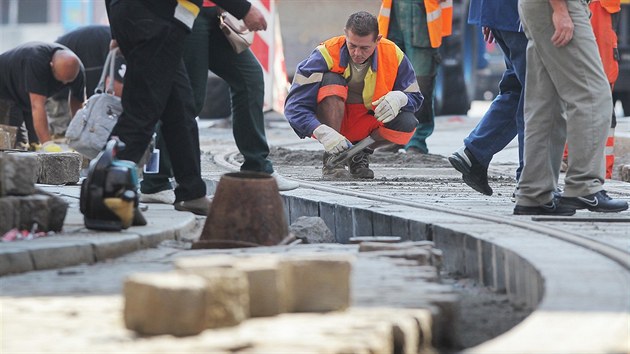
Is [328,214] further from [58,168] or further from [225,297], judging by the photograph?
[225,297]

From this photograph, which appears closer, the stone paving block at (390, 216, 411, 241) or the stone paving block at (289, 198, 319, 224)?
the stone paving block at (390, 216, 411, 241)

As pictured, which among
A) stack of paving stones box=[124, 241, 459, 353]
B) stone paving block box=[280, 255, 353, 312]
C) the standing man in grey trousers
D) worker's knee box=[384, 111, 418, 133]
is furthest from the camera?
worker's knee box=[384, 111, 418, 133]

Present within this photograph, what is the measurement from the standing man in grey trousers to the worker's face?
224 centimetres

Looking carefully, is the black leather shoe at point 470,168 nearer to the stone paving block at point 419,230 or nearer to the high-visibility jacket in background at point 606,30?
the high-visibility jacket in background at point 606,30

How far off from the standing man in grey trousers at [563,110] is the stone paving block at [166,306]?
3.02 metres

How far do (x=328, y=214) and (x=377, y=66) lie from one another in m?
1.98

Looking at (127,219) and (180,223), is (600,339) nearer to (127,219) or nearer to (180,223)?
(127,219)

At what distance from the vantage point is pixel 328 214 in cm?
729

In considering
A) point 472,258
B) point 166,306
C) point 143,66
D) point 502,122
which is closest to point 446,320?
point 166,306

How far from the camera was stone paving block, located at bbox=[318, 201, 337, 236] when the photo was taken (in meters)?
7.23

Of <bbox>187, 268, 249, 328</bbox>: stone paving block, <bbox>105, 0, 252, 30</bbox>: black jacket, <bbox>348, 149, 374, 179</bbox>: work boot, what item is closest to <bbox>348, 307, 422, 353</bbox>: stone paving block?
<bbox>187, 268, 249, 328</bbox>: stone paving block

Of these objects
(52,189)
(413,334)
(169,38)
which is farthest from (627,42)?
(413,334)

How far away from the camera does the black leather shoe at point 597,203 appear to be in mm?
6543

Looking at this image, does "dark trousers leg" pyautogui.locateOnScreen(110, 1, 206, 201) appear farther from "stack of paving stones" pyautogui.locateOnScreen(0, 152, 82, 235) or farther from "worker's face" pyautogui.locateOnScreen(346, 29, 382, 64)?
"worker's face" pyautogui.locateOnScreen(346, 29, 382, 64)
